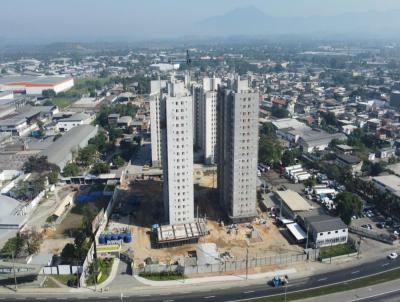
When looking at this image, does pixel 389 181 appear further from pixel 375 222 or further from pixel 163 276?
pixel 163 276

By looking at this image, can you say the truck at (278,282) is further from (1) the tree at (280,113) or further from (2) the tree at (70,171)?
(1) the tree at (280,113)

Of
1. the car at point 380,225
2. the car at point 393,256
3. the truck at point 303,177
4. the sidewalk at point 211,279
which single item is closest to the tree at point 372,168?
the truck at point 303,177

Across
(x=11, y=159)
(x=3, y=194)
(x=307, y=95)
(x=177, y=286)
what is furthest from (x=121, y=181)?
(x=307, y=95)

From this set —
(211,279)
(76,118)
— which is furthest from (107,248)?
(76,118)

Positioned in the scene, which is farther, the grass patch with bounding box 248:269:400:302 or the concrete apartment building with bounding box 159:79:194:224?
the concrete apartment building with bounding box 159:79:194:224

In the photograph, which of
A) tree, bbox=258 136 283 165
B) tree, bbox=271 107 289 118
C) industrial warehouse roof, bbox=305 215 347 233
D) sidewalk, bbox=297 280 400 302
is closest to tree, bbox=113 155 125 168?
tree, bbox=258 136 283 165

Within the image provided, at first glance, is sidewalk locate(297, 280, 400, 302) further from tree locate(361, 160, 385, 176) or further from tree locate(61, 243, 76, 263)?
tree locate(361, 160, 385, 176)
